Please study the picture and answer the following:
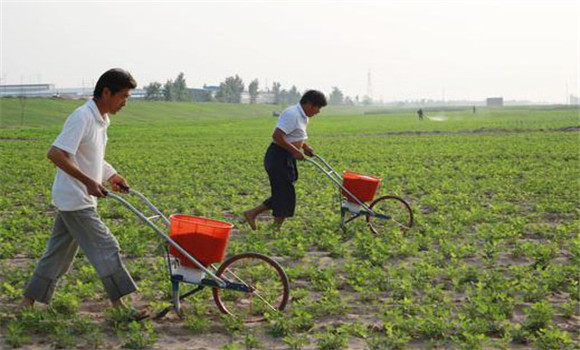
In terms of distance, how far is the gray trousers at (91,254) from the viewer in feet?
15.5

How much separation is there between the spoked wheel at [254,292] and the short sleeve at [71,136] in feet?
4.99

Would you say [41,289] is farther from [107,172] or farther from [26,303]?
[107,172]

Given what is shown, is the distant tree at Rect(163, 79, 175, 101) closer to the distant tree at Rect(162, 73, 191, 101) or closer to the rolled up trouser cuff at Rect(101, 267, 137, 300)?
the distant tree at Rect(162, 73, 191, 101)

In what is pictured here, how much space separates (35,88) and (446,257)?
461 ft

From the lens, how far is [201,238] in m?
4.81

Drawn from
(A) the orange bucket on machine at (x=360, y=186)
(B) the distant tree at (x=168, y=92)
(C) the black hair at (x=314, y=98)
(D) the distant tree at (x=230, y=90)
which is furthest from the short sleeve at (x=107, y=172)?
(D) the distant tree at (x=230, y=90)

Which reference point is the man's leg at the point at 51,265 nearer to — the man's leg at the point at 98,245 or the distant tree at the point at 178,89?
the man's leg at the point at 98,245

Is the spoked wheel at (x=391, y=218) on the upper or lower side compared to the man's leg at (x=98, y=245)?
lower

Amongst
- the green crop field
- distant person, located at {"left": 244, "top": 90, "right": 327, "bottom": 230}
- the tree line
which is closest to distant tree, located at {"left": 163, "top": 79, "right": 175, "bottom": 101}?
the tree line

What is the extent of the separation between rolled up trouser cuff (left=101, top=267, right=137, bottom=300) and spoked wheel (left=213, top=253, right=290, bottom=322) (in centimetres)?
71

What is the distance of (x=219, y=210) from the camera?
411 inches

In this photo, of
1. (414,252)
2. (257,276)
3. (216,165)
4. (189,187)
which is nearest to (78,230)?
(257,276)

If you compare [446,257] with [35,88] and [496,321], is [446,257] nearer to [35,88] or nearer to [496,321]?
[496,321]

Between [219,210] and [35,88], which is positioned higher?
[35,88]
